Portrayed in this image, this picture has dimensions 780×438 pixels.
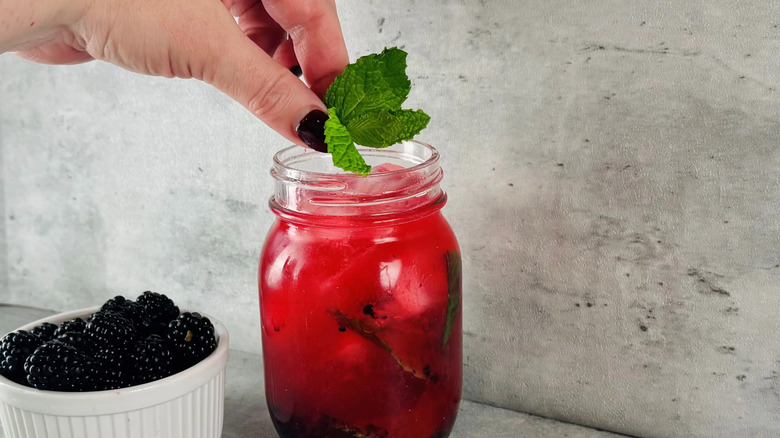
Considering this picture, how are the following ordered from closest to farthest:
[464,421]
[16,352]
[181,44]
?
[181,44] → [16,352] → [464,421]

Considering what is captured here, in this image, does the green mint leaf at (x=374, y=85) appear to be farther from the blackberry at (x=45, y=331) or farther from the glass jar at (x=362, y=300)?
the blackberry at (x=45, y=331)

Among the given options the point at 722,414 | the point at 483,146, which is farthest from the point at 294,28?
the point at 722,414

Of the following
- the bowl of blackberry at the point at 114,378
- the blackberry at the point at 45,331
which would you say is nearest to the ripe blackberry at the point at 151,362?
the bowl of blackberry at the point at 114,378

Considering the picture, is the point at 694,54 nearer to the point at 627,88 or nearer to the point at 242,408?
the point at 627,88

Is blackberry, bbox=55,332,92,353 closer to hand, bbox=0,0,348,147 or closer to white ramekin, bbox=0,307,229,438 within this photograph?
white ramekin, bbox=0,307,229,438

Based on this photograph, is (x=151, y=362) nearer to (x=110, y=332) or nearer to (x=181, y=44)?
(x=110, y=332)

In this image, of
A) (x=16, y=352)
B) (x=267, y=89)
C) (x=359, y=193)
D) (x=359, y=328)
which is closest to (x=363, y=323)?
(x=359, y=328)

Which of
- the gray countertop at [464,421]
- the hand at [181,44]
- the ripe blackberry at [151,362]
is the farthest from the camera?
the gray countertop at [464,421]

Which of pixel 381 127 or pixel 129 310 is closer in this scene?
pixel 381 127
